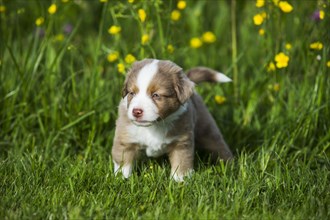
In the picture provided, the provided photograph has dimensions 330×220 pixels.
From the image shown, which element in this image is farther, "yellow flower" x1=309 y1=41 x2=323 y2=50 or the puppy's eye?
"yellow flower" x1=309 y1=41 x2=323 y2=50

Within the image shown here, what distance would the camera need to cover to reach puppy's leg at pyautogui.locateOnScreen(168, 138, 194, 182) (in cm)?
382

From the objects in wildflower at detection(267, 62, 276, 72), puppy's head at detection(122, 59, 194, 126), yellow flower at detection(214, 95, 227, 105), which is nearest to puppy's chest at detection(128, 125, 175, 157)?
puppy's head at detection(122, 59, 194, 126)

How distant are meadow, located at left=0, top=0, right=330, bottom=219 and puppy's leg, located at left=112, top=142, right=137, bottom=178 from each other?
0.09m

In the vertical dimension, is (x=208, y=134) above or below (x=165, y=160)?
above

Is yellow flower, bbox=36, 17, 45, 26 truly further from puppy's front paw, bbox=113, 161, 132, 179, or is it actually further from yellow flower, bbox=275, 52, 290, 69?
yellow flower, bbox=275, 52, 290, 69

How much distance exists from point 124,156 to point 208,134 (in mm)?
692

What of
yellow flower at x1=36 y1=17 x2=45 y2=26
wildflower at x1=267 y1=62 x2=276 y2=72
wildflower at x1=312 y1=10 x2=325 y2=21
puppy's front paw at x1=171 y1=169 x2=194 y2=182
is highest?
yellow flower at x1=36 y1=17 x2=45 y2=26

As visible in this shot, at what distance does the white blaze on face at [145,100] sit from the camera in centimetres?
352

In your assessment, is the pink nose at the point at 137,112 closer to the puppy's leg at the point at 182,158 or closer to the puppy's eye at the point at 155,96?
the puppy's eye at the point at 155,96

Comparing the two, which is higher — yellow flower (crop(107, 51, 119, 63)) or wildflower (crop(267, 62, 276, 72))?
yellow flower (crop(107, 51, 119, 63))

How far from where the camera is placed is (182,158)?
3.85 metres

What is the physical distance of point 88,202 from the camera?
334cm

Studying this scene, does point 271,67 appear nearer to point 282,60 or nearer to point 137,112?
point 282,60

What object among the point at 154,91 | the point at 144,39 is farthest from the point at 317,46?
the point at 154,91
